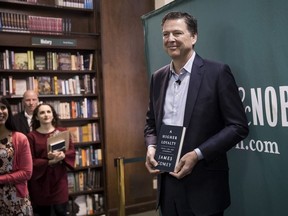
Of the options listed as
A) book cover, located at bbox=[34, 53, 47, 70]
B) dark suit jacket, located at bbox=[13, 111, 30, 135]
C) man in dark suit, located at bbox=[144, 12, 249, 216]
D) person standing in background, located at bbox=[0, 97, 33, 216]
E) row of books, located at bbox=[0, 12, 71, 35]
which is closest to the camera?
man in dark suit, located at bbox=[144, 12, 249, 216]

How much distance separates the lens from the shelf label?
3.60 m

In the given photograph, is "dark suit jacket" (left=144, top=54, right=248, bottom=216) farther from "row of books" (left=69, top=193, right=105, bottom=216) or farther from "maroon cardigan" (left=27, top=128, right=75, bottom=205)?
"row of books" (left=69, top=193, right=105, bottom=216)

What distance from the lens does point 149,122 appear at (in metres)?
1.72

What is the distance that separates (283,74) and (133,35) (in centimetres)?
293

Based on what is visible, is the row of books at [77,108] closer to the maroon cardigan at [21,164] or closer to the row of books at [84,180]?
the row of books at [84,180]

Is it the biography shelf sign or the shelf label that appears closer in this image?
the biography shelf sign

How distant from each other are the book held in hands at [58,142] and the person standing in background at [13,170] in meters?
0.34

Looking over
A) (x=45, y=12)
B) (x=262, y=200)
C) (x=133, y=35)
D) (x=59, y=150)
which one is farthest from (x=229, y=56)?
(x=45, y=12)

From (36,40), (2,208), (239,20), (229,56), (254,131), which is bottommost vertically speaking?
(2,208)

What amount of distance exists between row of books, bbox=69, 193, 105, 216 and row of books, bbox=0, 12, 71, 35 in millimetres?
2078

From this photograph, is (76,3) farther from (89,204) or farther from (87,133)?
(89,204)

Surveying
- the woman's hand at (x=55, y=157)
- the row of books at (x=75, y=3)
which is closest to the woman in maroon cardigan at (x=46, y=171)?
the woman's hand at (x=55, y=157)

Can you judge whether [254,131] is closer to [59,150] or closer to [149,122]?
[149,122]

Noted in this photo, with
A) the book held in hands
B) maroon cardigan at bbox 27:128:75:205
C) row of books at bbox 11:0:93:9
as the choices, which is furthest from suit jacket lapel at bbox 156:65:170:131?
row of books at bbox 11:0:93:9
